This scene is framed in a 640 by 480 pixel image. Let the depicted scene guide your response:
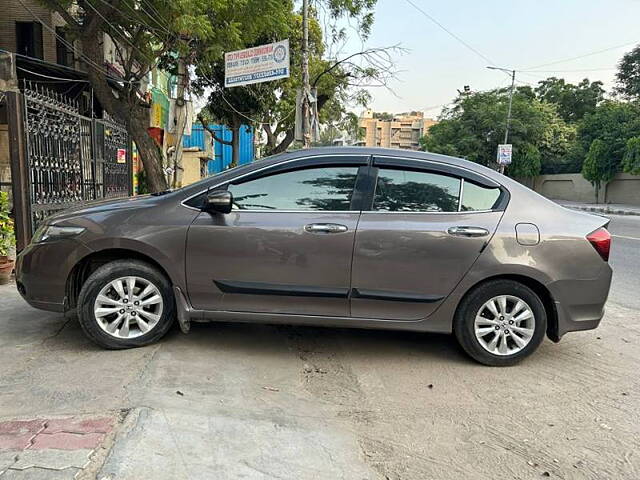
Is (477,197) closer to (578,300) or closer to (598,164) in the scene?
(578,300)

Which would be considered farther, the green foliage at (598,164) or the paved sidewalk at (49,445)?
the green foliage at (598,164)

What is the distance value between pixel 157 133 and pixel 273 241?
14204mm

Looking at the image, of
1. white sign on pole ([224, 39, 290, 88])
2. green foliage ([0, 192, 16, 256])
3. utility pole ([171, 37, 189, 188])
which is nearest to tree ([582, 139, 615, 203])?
white sign on pole ([224, 39, 290, 88])

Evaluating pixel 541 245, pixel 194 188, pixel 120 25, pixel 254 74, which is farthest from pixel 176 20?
pixel 541 245

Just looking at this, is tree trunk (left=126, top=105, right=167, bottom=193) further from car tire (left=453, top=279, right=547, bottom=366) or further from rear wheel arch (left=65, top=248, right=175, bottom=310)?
car tire (left=453, top=279, right=547, bottom=366)

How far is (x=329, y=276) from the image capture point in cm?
370

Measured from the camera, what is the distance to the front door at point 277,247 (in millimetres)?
3688

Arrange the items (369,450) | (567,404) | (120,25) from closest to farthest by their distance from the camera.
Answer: (369,450), (567,404), (120,25)

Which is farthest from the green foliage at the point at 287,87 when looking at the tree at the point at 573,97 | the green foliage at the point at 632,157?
the tree at the point at 573,97

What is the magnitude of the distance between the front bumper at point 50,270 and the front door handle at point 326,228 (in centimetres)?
172

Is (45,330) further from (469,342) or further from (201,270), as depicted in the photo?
(469,342)

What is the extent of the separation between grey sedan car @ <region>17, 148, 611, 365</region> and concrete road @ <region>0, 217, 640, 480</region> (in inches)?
12.9

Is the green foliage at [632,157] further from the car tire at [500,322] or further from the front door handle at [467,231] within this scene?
the front door handle at [467,231]

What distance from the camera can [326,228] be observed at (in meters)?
3.69
